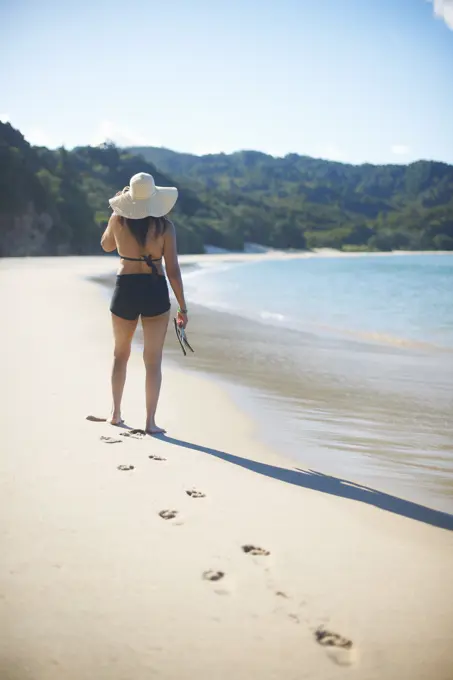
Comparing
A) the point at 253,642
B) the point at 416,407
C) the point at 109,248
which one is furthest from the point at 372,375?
the point at 253,642

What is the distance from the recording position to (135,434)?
14.1 feet

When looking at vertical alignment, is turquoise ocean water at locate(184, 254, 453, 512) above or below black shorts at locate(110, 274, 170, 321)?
below

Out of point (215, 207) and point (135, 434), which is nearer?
point (135, 434)

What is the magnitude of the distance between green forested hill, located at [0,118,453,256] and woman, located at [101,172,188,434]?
48.3 metres

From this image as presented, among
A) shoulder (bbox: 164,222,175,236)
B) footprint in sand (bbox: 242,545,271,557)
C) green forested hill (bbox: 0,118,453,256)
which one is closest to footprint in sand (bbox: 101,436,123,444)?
shoulder (bbox: 164,222,175,236)

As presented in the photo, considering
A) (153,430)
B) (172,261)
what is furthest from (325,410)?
(172,261)

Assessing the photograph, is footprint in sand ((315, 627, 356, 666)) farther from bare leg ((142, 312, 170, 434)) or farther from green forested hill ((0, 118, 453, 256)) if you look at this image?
green forested hill ((0, 118, 453, 256))

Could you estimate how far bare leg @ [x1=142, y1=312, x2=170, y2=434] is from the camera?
443cm

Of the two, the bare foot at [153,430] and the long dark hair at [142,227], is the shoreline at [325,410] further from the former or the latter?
the long dark hair at [142,227]

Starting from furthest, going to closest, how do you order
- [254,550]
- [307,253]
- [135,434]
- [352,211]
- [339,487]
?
[352,211], [307,253], [135,434], [339,487], [254,550]

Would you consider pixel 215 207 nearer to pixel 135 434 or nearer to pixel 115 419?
pixel 115 419

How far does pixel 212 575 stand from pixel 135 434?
2.00m

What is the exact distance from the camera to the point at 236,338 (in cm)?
1068

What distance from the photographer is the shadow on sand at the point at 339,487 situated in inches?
132
